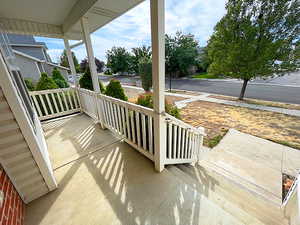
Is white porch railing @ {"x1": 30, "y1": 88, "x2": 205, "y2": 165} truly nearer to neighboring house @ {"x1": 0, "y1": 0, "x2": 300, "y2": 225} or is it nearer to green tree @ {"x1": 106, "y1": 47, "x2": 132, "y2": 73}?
neighboring house @ {"x1": 0, "y1": 0, "x2": 300, "y2": 225}

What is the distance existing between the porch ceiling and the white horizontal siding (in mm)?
2046

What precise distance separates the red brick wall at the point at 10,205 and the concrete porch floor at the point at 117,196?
0.12 m

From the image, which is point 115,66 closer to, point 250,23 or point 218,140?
point 250,23

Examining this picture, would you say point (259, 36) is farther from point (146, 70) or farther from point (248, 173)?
point (248, 173)

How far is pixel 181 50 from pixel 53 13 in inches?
620

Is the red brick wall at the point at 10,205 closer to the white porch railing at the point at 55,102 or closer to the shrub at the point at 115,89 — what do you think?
the shrub at the point at 115,89

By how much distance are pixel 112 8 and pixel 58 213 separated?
3.18m

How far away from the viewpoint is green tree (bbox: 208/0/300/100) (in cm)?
589

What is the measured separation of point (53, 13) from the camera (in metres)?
2.71

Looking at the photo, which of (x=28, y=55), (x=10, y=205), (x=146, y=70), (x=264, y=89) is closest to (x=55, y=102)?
(x=10, y=205)

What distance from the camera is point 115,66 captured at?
18.8 m

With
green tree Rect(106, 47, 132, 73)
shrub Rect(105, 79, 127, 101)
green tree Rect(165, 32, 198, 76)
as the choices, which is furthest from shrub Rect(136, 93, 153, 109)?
green tree Rect(106, 47, 132, 73)

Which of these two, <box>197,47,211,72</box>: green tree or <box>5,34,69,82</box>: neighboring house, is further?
<box>197,47,211,72</box>: green tree

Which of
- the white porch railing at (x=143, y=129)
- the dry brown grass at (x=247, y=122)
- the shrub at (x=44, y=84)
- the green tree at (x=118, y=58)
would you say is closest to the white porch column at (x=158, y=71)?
the white porch railing at (x=143, y=129)
